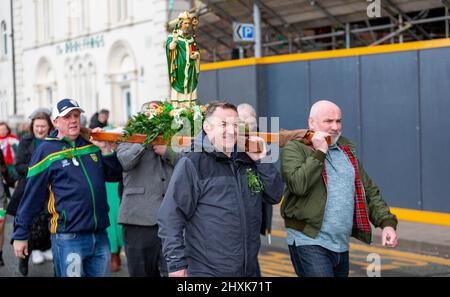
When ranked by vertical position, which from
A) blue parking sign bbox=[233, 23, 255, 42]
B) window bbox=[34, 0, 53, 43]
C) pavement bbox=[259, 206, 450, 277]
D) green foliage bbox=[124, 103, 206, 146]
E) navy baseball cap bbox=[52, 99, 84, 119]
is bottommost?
pavement bbox=[259, 206, 450, 277]

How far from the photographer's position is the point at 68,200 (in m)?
6.48

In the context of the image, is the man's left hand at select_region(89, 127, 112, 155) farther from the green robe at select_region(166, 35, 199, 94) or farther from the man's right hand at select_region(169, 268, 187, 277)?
the man's right hand at select_region(169, 268, 187, 277)

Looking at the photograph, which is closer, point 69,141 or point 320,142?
point 320,142

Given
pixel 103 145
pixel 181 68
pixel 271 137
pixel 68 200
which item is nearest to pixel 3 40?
pixel 181 68

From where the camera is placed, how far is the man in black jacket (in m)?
5.03

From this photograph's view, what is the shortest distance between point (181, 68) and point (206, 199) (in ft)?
8.30

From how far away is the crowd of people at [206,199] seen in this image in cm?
507

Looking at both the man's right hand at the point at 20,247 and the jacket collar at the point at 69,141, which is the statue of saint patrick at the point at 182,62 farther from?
the man's right hand at the point at 20,247

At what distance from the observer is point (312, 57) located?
1530 cm

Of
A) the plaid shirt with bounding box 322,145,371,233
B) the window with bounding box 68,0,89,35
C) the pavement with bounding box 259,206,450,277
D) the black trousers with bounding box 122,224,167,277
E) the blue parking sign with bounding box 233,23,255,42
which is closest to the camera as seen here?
the plaid shirt with bounding box 322,145,371,233

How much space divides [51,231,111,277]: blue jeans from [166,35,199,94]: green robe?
1.53 meters

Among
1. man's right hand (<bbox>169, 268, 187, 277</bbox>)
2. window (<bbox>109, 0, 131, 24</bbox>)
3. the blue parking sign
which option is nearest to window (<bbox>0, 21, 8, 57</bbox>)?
man's right hand (<bbox>169, 268, 187, 277</bbox>)

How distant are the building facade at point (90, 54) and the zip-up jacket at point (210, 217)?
455 centimetres

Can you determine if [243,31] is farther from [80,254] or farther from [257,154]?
[257,154]
